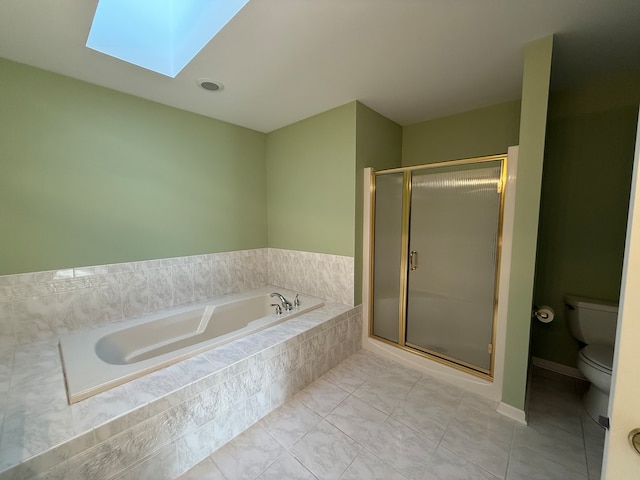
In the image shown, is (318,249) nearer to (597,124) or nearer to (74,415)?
(74,415)

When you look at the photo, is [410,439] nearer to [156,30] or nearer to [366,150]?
[366,150]

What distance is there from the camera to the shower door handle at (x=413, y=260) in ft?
7.15

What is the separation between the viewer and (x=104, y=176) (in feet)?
6.39

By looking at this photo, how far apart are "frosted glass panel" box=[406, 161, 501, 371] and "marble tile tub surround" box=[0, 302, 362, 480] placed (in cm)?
107

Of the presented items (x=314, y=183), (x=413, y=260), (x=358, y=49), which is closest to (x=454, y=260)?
(x=413, y=260)

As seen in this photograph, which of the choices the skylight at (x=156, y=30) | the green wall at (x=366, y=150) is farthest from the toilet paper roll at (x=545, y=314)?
the skylight at (x=156, y=30)

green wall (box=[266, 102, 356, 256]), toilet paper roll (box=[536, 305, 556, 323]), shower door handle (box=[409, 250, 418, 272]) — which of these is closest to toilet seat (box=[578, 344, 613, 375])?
toilet paper roll (box=[536, 305, 556, 323])

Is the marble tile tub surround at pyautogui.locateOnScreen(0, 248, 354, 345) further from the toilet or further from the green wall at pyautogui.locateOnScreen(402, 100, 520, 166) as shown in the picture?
the toilet

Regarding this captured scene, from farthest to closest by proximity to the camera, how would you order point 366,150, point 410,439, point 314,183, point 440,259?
point 314,183
point 366,150
point 440,259
point 410,439

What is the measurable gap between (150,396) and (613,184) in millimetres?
3185

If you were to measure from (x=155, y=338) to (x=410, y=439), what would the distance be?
203 cm

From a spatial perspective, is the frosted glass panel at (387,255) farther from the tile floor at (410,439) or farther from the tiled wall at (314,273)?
the tile floor at (410,439)

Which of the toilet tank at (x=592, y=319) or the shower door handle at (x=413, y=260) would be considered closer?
the toilet tank at (x=592, y=319)

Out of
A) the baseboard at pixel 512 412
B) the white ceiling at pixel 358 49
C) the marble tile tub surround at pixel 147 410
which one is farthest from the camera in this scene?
the baseboard at pixel 512 412
